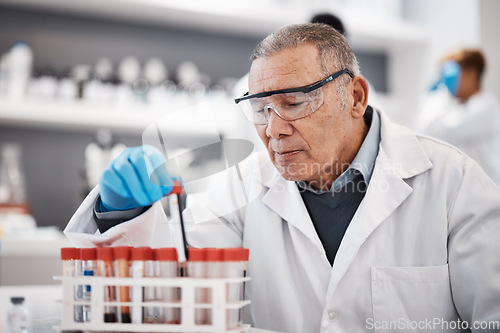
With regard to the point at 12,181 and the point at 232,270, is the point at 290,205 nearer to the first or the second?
the point at 232,270

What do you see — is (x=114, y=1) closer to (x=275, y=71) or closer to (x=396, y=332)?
(x=275, y=71)

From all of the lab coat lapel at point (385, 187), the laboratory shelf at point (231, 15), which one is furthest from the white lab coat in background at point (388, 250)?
the laboratory shelf at point (231, 15)

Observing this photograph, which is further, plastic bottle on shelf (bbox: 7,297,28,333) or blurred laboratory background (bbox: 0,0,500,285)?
blurred laboratory background (bbox: 0,0,500,285)

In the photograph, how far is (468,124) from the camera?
9.34ft

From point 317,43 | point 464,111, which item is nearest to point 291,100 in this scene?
point 317,43

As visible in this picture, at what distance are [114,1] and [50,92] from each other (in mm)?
600

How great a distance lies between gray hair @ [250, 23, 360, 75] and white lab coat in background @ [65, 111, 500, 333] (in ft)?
0.86

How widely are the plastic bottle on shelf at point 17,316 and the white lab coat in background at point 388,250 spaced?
0.17 metres

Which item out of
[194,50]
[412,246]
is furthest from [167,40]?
[412,246]

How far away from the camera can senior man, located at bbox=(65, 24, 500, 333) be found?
1.13 metres

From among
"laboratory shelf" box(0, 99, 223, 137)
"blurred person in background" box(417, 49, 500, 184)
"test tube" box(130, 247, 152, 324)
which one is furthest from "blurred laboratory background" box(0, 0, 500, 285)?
"test tube" box(130, 247, 152, 324)

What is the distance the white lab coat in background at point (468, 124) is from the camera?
2826 millimetres

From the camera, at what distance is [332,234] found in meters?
1.27

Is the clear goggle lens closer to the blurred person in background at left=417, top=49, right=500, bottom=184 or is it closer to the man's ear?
the man's ear
